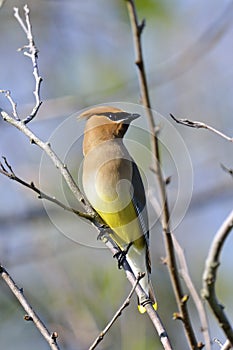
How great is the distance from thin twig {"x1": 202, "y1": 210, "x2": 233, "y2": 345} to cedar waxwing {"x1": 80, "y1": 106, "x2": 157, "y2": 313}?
223cm

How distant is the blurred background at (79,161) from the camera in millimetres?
6430

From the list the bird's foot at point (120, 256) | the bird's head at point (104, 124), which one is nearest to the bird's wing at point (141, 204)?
the bird's head at point (104, 124)

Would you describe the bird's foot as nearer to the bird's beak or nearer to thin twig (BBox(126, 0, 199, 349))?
the bird's beak

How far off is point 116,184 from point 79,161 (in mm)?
1302

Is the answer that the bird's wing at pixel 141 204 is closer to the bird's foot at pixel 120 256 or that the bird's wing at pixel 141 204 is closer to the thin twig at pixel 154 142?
the bird's foot at pixel 120 256

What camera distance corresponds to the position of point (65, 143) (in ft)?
20.1

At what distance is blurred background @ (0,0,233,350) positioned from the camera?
6.43 metres

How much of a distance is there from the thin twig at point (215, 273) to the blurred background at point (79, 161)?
9.60 ft

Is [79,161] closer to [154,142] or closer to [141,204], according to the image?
[141,204]

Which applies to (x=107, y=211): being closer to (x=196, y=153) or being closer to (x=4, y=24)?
(x=196, y=153)

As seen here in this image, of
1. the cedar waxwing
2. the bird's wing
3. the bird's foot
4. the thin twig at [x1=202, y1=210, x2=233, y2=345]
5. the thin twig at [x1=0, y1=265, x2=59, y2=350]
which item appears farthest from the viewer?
the bird's wing

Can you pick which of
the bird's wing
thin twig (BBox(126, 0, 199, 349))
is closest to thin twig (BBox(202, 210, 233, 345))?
thin twig (BBox(126, 0, 199, 349))

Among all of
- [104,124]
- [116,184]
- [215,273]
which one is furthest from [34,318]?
[104,124]

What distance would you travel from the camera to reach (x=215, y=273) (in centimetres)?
239
